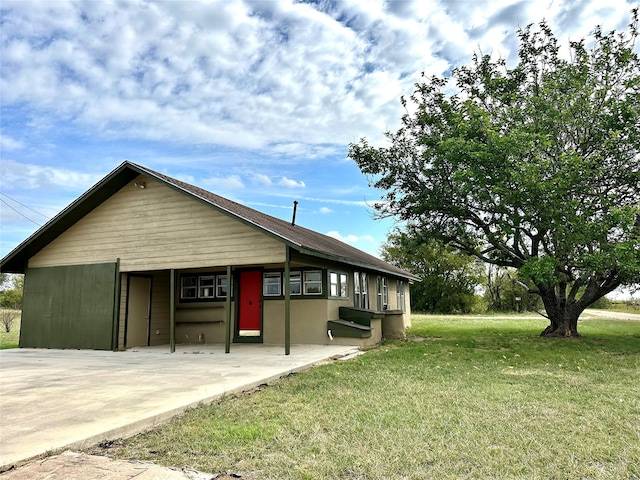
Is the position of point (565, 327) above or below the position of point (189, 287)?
below

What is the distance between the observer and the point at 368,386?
632 centimetres

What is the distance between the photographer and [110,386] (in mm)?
6328

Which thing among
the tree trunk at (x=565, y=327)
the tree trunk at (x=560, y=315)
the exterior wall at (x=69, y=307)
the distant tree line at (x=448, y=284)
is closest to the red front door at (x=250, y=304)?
the exterior wall at (x=69, y=307)

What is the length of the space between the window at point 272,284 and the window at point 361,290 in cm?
256

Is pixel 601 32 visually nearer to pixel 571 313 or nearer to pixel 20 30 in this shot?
pixel 571 313

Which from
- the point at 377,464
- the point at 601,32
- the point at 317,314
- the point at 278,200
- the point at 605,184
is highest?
the point at 601,32

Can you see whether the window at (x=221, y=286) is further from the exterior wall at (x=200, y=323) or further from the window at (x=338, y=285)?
the window at (x=338, y=285)

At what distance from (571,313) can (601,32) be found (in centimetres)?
816

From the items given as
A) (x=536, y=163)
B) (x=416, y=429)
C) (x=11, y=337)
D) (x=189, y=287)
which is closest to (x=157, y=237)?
(x=189, y=287)

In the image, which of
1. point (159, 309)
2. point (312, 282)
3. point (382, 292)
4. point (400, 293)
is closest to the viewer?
point (312, 282)

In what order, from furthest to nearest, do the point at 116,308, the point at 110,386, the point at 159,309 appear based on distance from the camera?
the point at 159,309 < the point at 116,308 < the point at 110,386

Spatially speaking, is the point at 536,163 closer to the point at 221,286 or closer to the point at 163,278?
the point at 221,286

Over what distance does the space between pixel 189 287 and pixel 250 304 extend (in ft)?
7.14

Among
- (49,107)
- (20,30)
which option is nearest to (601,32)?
(20,30)
